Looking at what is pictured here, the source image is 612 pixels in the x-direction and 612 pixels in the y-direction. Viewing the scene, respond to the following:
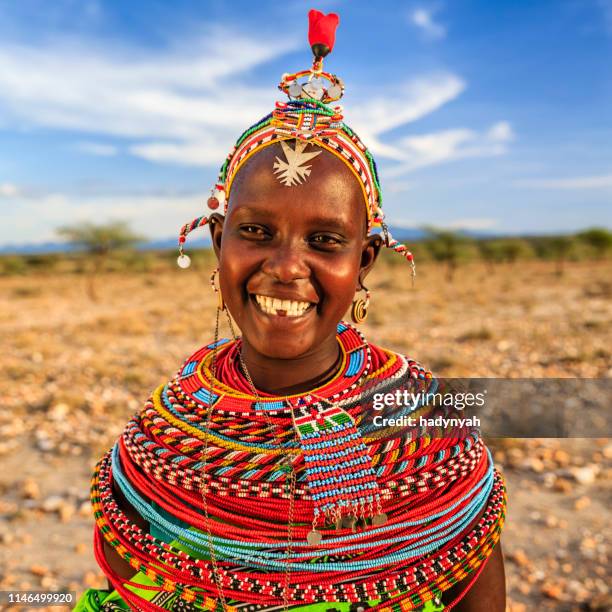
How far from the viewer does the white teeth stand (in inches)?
57.6

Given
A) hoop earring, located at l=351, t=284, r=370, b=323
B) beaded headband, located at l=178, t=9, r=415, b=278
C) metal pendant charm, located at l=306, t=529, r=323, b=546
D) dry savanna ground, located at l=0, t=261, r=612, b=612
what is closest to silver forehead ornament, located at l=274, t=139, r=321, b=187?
beaded headband, located at l=178, t=9, r=415, b=278

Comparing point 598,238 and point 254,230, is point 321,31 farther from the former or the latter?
point 598,238

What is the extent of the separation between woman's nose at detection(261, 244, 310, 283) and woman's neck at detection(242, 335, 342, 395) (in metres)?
0.31

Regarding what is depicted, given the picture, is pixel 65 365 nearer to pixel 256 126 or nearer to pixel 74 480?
pixel 74 480

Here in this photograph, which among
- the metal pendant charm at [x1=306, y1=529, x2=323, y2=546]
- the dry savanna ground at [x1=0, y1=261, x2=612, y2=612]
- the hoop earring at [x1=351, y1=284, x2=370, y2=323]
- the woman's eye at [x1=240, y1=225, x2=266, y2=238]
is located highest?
the woman's eye at [x1=240, y1=225, x2=266, y2=238]

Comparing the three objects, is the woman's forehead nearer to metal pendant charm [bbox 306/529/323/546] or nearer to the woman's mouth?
the woman's mouth

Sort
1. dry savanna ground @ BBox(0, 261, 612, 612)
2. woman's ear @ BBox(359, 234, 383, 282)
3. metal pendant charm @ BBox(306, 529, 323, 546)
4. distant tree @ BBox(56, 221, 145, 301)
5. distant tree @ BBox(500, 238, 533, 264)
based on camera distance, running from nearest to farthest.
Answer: metal pendant charm @ BBox(306, 529, 323, 546) < woman's ear @ BBox(359, 234, 383, 282) < dry savanna ground @ BBox(0, 261, 612, 612) < distant tree @ BBox(56, 221, 145, 301) < distant tree @ BBox(500, 238, 533, 264)

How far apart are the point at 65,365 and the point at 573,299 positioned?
14678mm

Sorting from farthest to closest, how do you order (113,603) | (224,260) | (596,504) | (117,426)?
(117,426) < (596,504) < (113,603) < (224,260)

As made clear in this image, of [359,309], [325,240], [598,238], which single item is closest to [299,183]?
[325,240]

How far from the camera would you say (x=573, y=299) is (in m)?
17.1

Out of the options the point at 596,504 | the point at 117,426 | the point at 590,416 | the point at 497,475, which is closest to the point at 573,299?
the point at 590,416

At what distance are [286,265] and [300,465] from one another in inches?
20.7

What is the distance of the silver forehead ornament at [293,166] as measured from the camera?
56.3 inches
